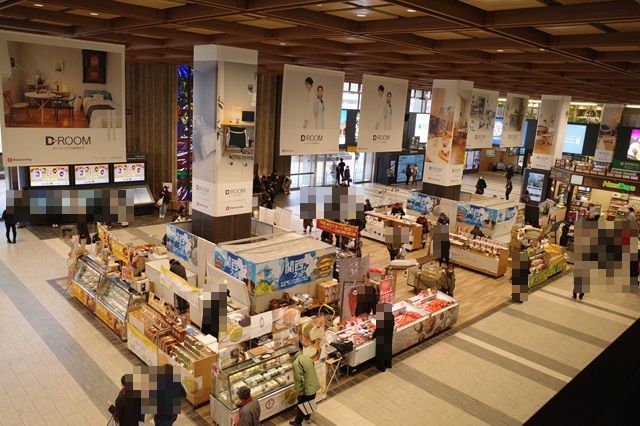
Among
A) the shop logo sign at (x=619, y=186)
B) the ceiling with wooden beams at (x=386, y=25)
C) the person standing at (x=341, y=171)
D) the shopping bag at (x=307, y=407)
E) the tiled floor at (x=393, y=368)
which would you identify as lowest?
the tiled floor at (x=393, y=368)

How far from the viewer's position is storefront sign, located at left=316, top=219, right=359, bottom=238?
546 inches

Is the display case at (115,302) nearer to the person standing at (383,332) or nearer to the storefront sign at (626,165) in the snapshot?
the person standing at (383,332)

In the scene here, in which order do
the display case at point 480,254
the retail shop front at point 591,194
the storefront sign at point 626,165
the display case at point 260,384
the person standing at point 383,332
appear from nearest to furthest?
the display case at point 260,384 → the person standing at point 383,332 → the display case at point 480,254 → the retail shop front at point 591,194 → the storefront sign at point 626,165

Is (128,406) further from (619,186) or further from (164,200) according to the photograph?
(619,186)

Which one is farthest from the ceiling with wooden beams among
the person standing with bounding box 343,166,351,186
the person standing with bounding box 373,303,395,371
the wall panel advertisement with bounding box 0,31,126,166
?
the person standing with bounding box 343,166,351,186

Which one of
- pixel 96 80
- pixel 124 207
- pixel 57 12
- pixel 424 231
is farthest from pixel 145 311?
pixel 424 231

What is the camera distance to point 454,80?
1623 cm

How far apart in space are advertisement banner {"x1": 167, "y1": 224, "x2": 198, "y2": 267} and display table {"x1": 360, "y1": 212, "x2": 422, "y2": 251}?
7.03 m

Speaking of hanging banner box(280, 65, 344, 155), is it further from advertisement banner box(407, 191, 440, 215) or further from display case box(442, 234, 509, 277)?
advertisement banner box(407, 191, 440, 215)

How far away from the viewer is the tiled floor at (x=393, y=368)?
7.31 meters

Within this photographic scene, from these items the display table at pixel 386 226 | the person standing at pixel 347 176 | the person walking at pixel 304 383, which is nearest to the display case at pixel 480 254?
the display table at pixel 386 226

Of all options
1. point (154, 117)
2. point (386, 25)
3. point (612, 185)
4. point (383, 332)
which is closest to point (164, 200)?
point (154, 117)

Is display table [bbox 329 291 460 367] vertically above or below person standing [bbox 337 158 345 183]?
below

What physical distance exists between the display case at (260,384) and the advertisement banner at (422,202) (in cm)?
1127
